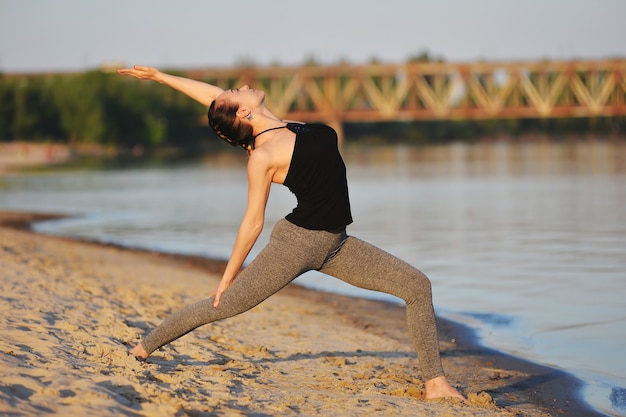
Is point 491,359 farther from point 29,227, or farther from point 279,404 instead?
point 29,227

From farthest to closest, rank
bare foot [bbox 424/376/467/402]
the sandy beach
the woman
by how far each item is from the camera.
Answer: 1. bare foot [bbox 424/376/467/402]
2. the woman
3. the sandy beach

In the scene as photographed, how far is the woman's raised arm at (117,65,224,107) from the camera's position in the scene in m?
5.88

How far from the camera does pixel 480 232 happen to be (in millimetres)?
20297

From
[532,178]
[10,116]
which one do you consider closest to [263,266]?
[532,178]

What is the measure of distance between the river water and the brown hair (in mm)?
2984

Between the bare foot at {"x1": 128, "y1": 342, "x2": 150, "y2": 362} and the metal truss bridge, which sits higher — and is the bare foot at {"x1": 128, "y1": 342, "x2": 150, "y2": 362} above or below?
below

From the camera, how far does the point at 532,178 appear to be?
42.5m

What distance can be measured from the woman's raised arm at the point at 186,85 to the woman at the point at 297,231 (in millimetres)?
15

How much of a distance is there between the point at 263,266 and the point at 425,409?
1194 millimetres

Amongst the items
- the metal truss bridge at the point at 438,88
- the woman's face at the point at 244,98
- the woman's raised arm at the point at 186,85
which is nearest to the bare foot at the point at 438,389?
the woman's face at the point at 244,98

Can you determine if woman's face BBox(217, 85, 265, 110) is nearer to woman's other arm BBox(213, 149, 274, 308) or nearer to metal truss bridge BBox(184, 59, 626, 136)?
woman's other arm BBox(213, 149, 274, 308)

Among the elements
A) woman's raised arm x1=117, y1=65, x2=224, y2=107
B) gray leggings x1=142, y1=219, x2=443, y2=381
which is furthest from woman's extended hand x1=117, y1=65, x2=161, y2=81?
gray leggings x1=142, y1=219, x2=443, y2=381

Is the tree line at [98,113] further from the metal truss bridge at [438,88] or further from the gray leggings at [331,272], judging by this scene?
the gray leggings at [331,272]

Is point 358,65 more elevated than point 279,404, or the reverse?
point 358,65
